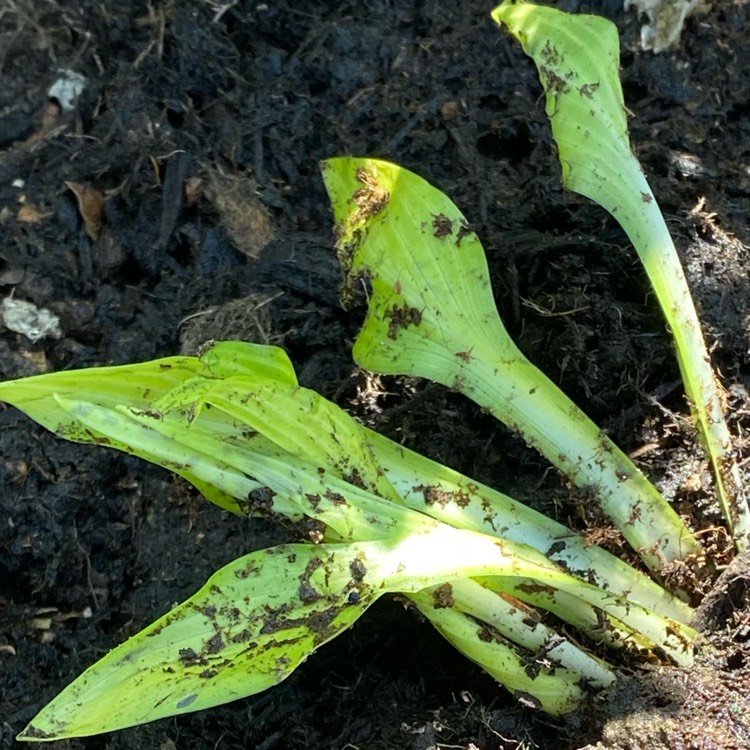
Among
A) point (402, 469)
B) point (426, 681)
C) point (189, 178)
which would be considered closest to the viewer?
point (402, 469)

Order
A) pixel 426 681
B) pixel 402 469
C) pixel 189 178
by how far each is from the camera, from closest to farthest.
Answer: pixel 402 469
pixel 426 681
pixel 189 178

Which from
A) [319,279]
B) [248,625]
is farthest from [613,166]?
[248,625]

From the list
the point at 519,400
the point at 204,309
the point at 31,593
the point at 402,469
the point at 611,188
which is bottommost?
the point at 31,593

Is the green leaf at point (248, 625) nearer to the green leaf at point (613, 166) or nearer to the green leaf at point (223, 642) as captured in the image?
the green leaf at point (223, 642)

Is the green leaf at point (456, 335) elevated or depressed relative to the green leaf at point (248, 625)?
elevated

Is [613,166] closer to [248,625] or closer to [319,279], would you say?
[319,279]

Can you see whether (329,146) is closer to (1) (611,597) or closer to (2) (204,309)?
(2) (204,309)

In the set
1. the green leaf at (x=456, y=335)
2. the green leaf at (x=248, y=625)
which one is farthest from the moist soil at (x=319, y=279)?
the green leaf at (x=248, y=625)

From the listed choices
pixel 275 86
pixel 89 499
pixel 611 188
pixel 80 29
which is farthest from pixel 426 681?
pixel 80 29
